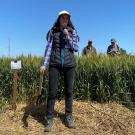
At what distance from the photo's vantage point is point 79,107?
30.5ft

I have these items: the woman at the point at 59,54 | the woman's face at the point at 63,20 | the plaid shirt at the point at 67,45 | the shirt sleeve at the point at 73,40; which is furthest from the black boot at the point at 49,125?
the woman's face at the point at 63,20

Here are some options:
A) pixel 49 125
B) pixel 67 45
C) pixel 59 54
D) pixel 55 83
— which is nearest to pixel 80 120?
pixel 49 125

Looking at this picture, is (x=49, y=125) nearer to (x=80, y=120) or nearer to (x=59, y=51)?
(x=80, y=120)

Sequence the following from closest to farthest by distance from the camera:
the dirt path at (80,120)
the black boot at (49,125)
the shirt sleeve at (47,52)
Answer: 1. the shirt sleeve at (47,52)
2. the black boot at (49,125)
3. the dirt path at (80,120)

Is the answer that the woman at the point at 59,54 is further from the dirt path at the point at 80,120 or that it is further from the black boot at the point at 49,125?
the dirt path at the point at 80,120

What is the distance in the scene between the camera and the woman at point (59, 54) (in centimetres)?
809

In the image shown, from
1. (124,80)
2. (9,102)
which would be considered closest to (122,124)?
(124,80)

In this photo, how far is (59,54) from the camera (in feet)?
26.6

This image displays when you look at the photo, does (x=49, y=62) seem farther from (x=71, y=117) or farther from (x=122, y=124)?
(x=122, y=124)

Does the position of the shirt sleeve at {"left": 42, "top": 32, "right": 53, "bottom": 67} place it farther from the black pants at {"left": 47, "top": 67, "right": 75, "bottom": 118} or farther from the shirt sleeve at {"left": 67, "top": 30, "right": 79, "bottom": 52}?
the shirt sleeve at {"left": 67, "top": 30, "right": 79, "bottom": 52}

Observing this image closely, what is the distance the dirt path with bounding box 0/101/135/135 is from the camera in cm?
831

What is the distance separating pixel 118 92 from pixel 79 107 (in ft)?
3.38

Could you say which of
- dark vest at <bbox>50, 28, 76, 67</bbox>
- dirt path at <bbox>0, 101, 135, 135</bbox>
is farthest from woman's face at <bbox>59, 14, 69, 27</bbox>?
dirt path at <bbox>0, 101, 135, 135</bbox>

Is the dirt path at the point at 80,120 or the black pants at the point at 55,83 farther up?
the black pants at the point at 55,83
